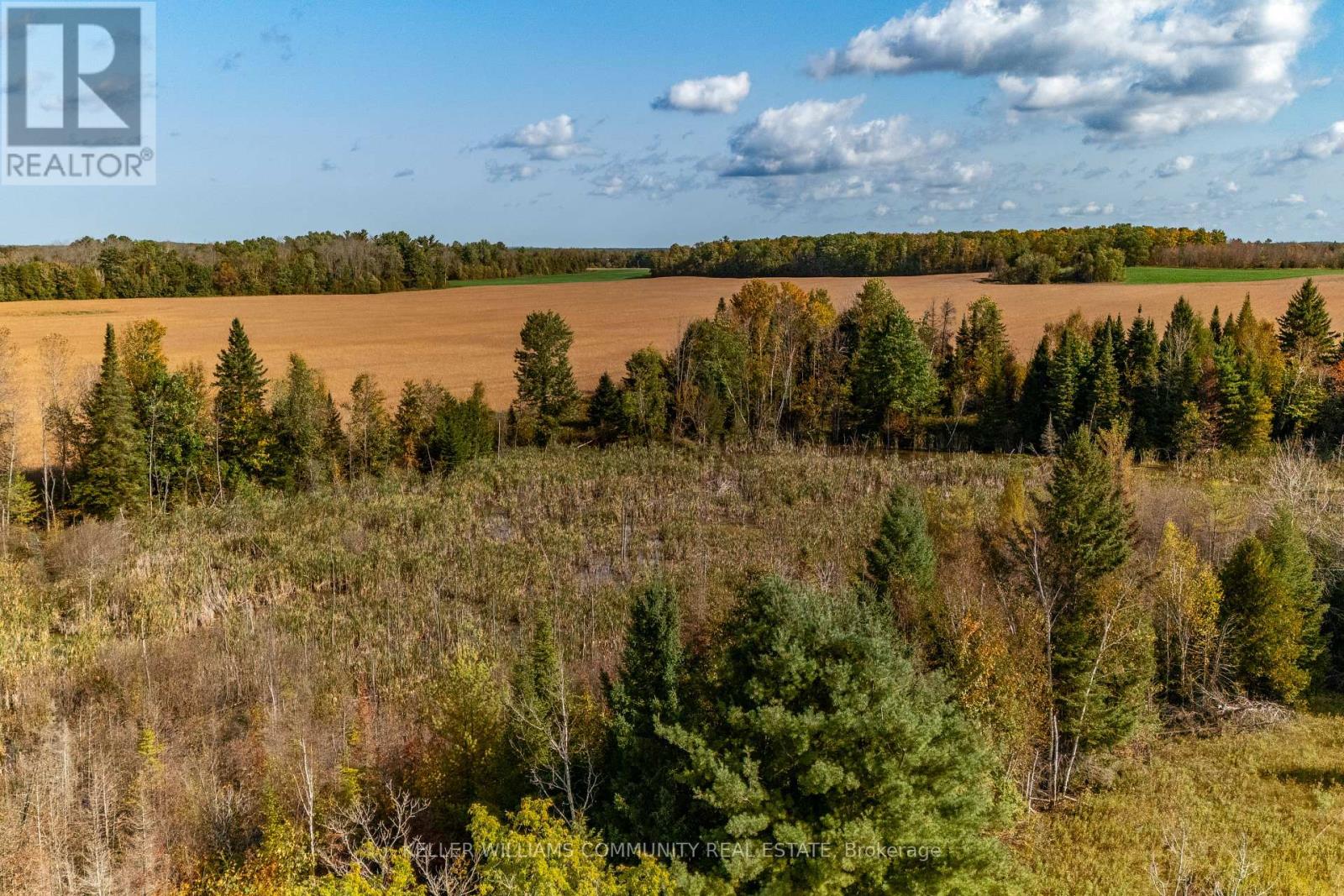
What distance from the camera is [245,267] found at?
382 feet

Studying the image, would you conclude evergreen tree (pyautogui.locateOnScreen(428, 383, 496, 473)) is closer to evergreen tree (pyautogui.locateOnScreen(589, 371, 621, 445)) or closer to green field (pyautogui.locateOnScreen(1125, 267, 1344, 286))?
evergreen tree (pyautogui.locateOnScreen(589, 371, 621, 445))

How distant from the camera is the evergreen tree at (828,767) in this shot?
14438mm

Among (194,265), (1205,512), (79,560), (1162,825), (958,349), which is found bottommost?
(1162,825)

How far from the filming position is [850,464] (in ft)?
181

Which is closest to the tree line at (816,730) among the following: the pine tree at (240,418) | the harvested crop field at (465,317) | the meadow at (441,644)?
the meadow at (441,644)

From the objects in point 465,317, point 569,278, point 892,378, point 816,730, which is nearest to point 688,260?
point 569,278

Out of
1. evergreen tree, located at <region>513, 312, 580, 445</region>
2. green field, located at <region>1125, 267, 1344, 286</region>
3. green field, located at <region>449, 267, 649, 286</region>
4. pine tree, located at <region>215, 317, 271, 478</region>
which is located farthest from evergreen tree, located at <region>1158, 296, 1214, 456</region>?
green field, located at <region>449, 267, 649, 286</region>

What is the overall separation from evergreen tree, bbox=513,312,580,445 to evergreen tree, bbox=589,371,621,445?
6.49 ft

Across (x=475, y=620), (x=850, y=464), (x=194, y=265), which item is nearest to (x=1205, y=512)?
(x=850, y=464)

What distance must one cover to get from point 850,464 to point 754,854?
139 feet

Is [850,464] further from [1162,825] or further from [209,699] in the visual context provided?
[209,699]

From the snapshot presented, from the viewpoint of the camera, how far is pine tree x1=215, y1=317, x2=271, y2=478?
169ft

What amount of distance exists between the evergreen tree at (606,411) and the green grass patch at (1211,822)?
42015 millimetres

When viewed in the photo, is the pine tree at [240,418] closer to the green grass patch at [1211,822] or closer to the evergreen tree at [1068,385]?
the green grass patch at [1211,822]
